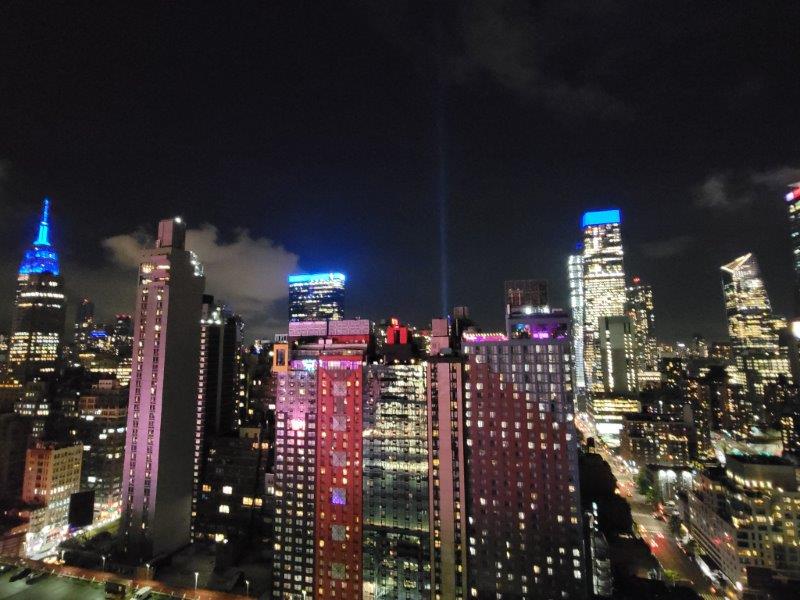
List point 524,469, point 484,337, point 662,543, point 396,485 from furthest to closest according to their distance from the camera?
point 662,543
point 484,337
point 396,485
point 524,469

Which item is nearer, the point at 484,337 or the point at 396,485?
the point at 396,485

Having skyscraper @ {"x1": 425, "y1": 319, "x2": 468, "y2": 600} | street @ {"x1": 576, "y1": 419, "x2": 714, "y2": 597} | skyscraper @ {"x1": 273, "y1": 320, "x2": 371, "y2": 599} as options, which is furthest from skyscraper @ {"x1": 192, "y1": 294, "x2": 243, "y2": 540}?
street @ {"x1": 576, "y1": 419, "x2": 714, "y2": 597}

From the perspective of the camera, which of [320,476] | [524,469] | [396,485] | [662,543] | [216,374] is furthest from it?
[216,374]

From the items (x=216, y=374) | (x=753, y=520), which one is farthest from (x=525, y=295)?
(x=216, y=374)

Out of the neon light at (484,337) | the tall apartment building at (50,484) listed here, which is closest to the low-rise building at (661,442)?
the neon light at (484,337)

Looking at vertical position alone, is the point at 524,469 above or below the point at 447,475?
above

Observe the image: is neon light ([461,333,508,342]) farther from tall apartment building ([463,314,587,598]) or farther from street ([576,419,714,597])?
street ([576,419,714,597])

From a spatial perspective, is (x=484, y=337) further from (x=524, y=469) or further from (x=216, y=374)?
(x=216, y=374)
